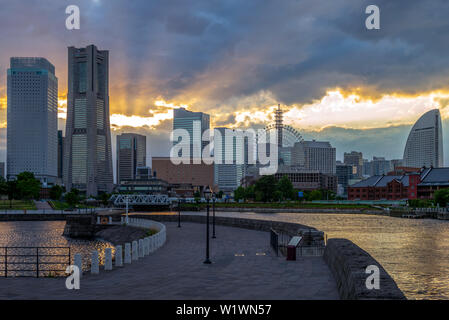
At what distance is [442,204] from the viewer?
119 m

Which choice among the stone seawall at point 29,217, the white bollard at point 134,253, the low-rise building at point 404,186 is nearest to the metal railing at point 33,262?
the white bollard at point 134,253

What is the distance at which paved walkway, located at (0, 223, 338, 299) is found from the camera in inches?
617

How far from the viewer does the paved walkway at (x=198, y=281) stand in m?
15.7

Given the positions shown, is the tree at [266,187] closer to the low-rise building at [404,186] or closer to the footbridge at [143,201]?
the footbridge at [143,201]

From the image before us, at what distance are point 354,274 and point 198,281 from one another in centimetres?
739

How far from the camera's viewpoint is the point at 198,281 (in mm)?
18203

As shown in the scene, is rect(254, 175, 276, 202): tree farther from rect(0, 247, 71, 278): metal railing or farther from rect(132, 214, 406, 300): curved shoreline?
rect(132, 214, 406, 300): curved shoreline

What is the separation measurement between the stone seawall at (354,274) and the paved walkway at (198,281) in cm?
66

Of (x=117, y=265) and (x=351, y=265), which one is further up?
(x=351, y=265)

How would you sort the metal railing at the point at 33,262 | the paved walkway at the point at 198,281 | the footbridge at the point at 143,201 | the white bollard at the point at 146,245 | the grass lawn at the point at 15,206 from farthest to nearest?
1. the footbridge at the point at 143,201
2. the grass lawn at the point at 15,206
3. the metal railing at the point at 33,262
4. the white bollard at the point at 146,245
5. the paved walkway at the point at 198,281
